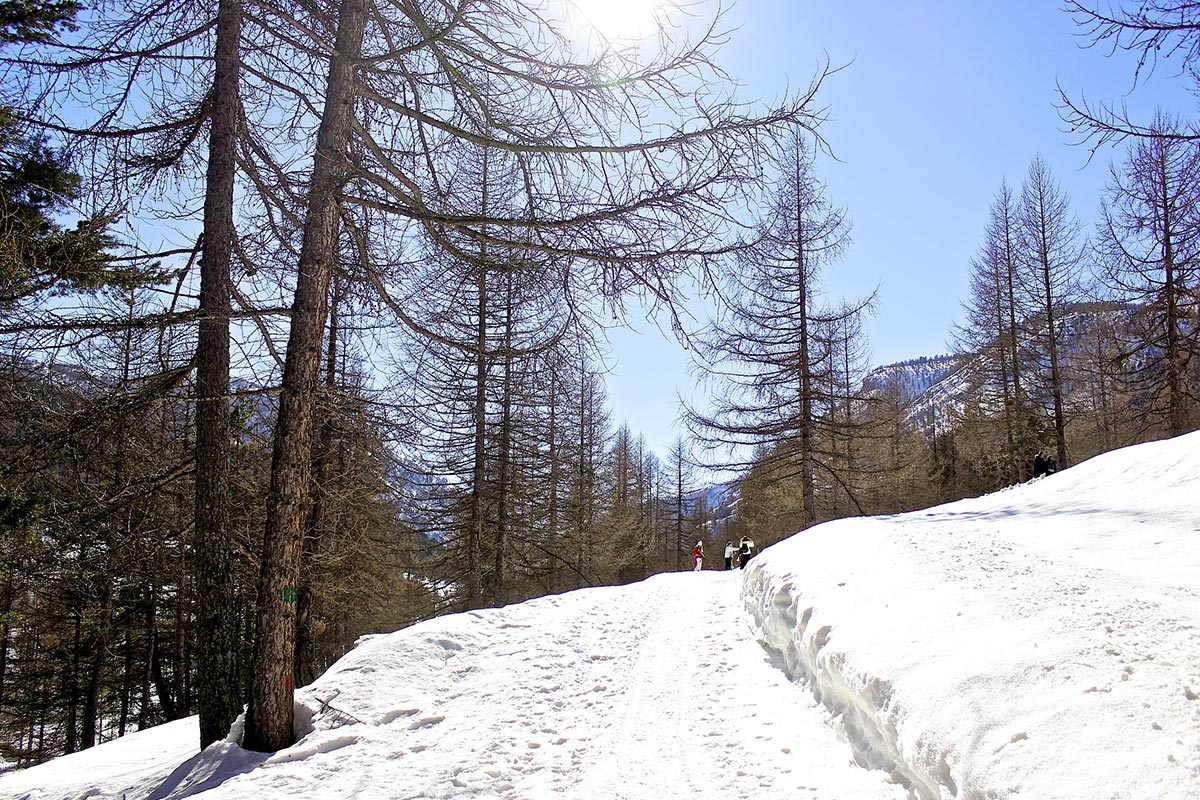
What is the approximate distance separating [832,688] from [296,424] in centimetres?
463

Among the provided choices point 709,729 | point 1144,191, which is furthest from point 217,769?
point 1144,191

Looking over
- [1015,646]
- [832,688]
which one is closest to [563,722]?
[832,688]

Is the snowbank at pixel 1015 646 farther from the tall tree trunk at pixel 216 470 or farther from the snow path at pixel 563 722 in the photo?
the tall tree trunk at pixel 216 470

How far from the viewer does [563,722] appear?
15.7 ft

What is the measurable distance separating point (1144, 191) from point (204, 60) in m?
18.8

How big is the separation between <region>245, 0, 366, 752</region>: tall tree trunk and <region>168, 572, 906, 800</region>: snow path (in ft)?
1.58

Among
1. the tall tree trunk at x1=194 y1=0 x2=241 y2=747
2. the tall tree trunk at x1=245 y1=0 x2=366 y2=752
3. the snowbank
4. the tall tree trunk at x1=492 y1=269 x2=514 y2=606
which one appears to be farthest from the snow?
the tall tree trunk at x1=492 y1=269 x2=514 y2=606

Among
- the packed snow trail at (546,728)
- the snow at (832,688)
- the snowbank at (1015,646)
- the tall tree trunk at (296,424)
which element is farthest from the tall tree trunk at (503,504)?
the tall tree trunk at (296,424)

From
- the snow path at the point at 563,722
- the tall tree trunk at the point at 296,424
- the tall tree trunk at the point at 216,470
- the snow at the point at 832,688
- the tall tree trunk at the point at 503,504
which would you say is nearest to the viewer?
the snow at the point at 832,688

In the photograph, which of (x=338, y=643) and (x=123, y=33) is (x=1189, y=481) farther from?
(x=338, y=643)

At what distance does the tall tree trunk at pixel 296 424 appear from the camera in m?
4.83

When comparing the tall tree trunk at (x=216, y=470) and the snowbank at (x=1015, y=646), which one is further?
the tall tree trunk at (x=216, y=470)

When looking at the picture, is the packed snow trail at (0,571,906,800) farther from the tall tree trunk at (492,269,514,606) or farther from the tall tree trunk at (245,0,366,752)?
the tall tree trunk at (492,269,514,606)

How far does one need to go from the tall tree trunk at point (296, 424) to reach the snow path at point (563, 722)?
481 mm
